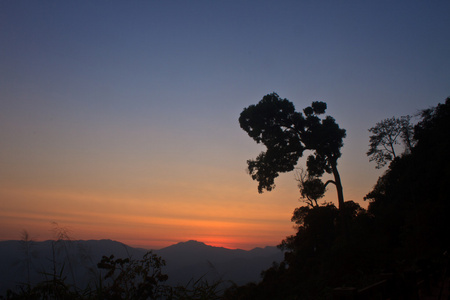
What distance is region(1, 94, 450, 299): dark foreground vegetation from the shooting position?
3864 millimetres

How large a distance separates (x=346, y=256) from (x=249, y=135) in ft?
35.8

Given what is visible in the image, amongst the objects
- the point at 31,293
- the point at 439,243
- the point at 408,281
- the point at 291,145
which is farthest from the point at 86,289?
the point at 291,145

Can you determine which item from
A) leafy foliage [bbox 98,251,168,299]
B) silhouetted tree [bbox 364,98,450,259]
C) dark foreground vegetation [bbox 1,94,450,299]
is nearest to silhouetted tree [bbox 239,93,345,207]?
dark foreground vegetation [bbox 1,94,450,299]

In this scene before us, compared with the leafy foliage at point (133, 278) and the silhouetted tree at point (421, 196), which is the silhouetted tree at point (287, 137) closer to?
the silhouetted tree at point (421, 196)

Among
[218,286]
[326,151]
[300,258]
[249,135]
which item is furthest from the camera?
[300,258]

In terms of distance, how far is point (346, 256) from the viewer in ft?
53.6

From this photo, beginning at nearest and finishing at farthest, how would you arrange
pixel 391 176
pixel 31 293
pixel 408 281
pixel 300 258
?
1. pixel 31 293
2. pixel 408 281
3. pixel 300 258
4. pixel 391 176

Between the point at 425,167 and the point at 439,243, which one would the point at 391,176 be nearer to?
the point at 425,167

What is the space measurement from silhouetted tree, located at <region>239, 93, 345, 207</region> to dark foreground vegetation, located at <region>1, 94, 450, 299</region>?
0.08 meters

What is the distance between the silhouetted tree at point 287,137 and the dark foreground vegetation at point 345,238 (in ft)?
0.25

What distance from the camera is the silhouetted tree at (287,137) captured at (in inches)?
849

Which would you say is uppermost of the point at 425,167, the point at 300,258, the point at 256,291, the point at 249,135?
the point at 249,135

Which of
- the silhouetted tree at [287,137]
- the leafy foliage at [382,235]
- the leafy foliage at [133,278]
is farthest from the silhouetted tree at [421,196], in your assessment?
the leafy foliage at [133,278]

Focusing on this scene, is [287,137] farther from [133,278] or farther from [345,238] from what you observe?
[133,278]
